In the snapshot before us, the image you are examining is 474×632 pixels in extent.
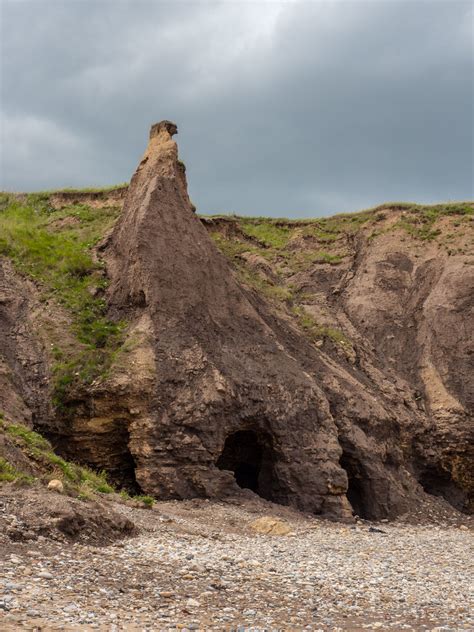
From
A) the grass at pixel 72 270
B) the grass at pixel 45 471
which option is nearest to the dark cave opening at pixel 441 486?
the grass at pixel 72 270

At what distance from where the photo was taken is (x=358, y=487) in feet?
87.2

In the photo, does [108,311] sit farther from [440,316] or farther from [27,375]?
[440,316]

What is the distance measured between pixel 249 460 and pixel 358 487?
178 inches

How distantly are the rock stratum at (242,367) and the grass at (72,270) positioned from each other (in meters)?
0.22

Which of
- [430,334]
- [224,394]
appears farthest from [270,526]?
[430,334]

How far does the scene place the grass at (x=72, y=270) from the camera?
75.8 ft

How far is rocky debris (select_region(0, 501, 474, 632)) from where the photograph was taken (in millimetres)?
8758

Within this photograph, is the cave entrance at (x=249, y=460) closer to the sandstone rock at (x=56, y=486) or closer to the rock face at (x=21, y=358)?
the rock face at (x=21, y=358)

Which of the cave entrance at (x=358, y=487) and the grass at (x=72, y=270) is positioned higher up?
the grass at (x=72, y=270)

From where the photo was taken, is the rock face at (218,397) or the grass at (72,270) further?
the grass at (72,270)

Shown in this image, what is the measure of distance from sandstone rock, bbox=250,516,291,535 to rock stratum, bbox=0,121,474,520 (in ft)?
9.67

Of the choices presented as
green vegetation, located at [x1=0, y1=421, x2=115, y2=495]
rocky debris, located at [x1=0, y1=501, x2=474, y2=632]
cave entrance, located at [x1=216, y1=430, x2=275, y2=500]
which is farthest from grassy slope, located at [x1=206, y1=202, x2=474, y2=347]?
rocky debris, located at [x1=0, y1=501, x2=474, y2=632]

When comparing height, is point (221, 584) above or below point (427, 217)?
below

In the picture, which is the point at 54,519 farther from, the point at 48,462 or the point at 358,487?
the point at 358,487
